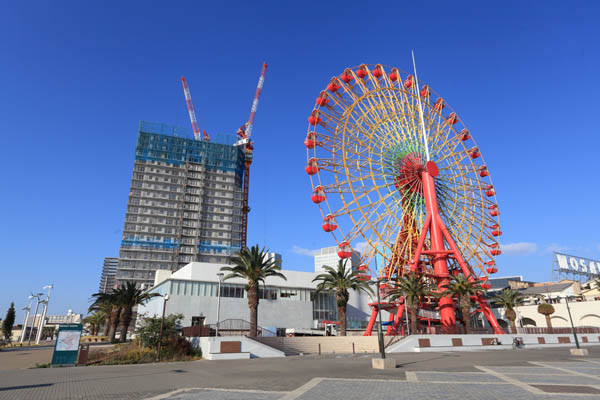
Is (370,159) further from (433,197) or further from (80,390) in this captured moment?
(80,390)

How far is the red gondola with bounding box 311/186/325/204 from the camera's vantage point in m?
41.8

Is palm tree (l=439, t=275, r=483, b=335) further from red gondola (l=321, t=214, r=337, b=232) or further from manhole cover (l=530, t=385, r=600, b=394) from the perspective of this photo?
manhole cover (l=530, t=385, r=600, b=394)

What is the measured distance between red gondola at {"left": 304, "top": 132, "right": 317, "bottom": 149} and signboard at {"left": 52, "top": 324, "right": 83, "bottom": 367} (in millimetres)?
27948

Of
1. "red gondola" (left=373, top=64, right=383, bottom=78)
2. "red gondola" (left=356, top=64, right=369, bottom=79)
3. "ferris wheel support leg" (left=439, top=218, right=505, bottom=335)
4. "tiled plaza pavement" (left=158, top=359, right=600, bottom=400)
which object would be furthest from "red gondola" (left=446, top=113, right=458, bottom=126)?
"tiled plaza pavement" (left=158, top=359, right=600, bottom=400)

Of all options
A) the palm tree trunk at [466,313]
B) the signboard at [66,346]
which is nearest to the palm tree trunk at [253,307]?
the signboard at [66,346]

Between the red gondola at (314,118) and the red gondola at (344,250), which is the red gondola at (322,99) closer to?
the red gondola at (314,118)

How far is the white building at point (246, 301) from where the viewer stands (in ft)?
180

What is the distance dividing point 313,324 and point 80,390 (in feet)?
169

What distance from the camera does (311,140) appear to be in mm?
43031

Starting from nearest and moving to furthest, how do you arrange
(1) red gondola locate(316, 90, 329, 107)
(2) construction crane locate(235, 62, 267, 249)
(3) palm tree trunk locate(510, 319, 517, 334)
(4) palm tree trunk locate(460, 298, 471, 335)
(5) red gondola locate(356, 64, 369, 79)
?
(4) palm tree trunk locate(460, 298, 471, 335) < (1) red gondola locate(316, 90, 329, 107) < (5) red gondola locate(356, 64, 369, 79) < (3) palm tree trunk locate(510, 319, 517, 334) < (2) construction crane locate(235, 62, 267, 249)

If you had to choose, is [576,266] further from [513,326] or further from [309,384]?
[309,384]

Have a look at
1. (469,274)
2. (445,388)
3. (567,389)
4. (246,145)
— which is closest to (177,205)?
(246,145)

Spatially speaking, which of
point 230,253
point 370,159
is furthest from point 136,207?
point 370,159

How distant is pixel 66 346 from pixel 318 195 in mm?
26619
